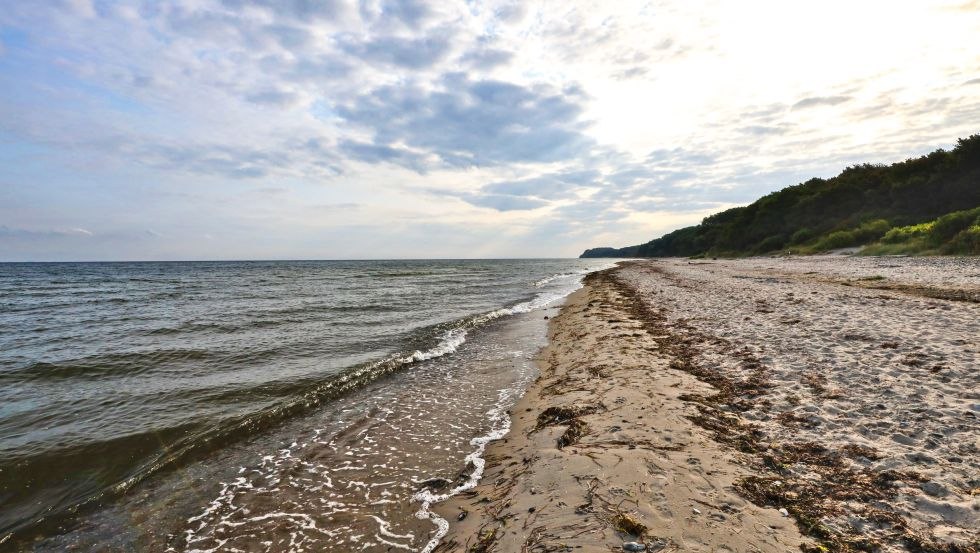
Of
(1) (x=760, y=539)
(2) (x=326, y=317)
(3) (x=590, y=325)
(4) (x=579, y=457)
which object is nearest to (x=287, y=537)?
(4) (x=579, y=457)

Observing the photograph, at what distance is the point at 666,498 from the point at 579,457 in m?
1.42

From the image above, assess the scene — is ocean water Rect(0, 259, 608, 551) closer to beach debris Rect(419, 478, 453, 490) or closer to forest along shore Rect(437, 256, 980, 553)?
beach debris Rect(419, 478, 453, 490)

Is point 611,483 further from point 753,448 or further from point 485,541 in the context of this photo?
point 753,448

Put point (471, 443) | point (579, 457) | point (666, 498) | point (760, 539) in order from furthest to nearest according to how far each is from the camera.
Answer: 1. point (471, 443)
2. point (579, 457)
3. point (666, 498)
4. point (760, 539)

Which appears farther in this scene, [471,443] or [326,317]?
[326,317]

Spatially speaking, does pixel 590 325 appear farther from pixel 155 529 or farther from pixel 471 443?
pixel 155 529

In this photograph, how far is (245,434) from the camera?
322 inches

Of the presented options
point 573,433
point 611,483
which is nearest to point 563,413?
point 573,433

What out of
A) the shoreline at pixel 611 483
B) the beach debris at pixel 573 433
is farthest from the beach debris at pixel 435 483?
the beach debris at pixel 573 433

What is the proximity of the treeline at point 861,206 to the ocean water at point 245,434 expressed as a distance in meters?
42.0

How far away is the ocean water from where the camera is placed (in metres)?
5.40

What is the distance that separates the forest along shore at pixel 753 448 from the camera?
3.82 m

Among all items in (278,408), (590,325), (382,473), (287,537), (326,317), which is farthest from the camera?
(326,317)

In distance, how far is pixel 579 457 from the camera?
562 cm
